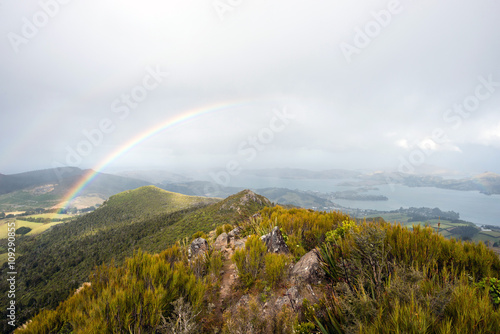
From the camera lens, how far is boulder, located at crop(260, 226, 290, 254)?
616 centimetres

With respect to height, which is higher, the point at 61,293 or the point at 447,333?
the point at 447,333

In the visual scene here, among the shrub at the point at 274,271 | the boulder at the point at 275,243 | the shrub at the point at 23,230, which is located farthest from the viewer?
the shrub at the point at 23,230

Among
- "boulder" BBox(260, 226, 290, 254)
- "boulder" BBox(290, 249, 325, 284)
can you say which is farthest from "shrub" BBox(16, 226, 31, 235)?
"boulder" BBox(290, 249, 325, 284)

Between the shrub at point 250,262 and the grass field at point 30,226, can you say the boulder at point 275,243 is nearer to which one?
the shrub at point 250,262

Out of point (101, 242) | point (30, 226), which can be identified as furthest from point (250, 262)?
point (30, 226)

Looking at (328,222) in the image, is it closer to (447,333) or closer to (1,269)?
(447,333)

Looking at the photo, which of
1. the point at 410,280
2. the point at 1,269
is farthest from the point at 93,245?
the point at 410,280

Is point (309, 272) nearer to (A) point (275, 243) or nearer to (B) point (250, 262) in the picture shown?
(B) point (250, 262)

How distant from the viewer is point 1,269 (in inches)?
2584

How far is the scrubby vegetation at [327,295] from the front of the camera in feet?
7.05

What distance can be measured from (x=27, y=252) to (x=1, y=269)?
860cm

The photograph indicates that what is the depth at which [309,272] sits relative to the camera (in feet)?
13.9

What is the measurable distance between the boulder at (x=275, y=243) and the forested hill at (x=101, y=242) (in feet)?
59.3

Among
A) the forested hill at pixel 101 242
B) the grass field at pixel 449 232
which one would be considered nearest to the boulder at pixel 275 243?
the grass field at pixel 449 232
